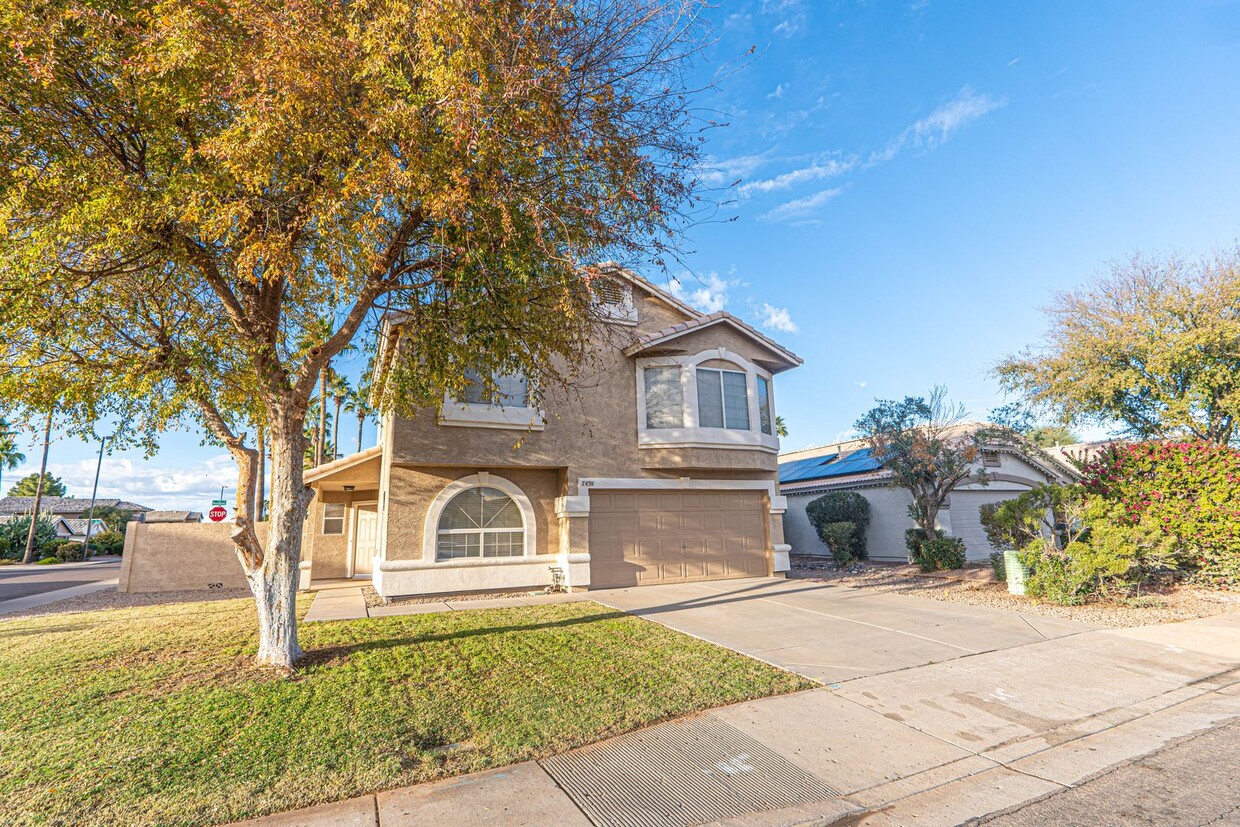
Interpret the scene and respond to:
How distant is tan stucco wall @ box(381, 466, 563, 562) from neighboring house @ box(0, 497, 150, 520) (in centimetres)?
6039

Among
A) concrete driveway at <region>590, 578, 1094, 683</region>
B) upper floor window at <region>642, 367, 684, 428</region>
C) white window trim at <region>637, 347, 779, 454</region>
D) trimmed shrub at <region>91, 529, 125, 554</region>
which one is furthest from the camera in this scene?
trimmed shrub at <region>91, 529, 125, 554</region>

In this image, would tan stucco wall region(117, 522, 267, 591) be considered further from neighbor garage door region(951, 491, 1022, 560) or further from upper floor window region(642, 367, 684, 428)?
neighbor garage door region(951, 491, 1022, 560)

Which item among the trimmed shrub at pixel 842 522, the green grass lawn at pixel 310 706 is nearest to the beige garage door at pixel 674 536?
the green grass lawn at pixel 310 706

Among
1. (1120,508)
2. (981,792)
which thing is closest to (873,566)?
(1120,508)

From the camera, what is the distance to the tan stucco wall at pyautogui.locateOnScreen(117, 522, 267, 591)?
15.4 meters

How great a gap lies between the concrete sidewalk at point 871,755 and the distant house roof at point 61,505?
68606 millimetres

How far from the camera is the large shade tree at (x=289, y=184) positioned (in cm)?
586

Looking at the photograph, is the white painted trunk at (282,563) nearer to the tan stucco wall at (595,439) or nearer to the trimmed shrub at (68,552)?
the tan stucco wall at (595,439)

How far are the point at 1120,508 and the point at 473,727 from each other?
43.0 ft

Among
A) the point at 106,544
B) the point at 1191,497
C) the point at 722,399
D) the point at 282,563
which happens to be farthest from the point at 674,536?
the point at 106,544

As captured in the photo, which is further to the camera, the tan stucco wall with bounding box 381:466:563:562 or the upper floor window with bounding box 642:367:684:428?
the upper floor window with bounding box 642:367:684:428

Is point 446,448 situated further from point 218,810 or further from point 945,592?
point 945,592

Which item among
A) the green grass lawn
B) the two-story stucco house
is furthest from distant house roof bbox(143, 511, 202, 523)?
the green grass lawn

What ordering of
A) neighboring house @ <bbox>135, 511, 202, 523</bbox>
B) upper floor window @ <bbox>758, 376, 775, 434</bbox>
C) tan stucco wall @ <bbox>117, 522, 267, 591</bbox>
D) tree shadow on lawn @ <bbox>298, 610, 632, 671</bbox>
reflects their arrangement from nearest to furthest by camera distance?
tree shadow on lawn @ <bbox>298, 610, 632, 671</bbox>, tan stucco wall @ <bbox>117, 522, 267, 591</bbox>, upper floor window @ <bbox>758, 376, 775, 434</bbox>, neighboring house @ <bbox>135, 511, 202, 523</bbox>
